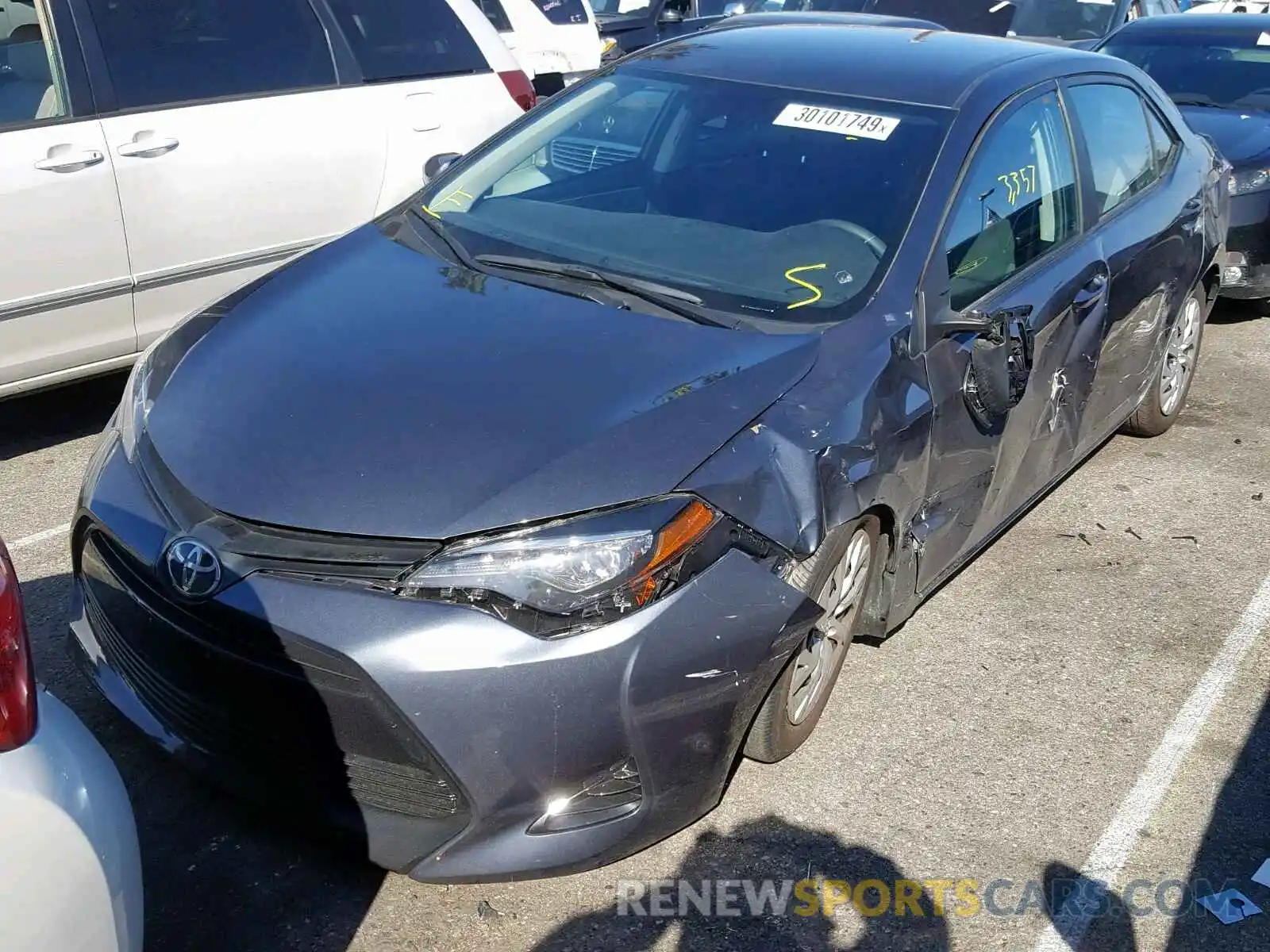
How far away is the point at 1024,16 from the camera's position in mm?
10617

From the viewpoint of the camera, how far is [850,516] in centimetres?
299

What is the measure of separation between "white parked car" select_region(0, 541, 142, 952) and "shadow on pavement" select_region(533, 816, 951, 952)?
1.01 metres

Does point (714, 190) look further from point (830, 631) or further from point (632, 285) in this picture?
point (830, 631)

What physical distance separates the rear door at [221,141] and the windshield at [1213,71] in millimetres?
5059

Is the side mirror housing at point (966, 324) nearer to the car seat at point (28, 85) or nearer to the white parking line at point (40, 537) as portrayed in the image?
the white parking line at point (40, 537)

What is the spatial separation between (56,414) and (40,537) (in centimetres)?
121

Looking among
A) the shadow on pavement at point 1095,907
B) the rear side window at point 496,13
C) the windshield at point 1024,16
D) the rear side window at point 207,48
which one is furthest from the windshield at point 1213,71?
the shadow on pavement at point 1095,907

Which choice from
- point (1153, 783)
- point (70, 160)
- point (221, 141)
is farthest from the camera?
point (221, 141)

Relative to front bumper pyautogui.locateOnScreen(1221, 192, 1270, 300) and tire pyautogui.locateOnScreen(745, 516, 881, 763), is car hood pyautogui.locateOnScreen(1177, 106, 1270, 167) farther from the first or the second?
tire pyautogui.locateOnScreen(745, 516, 881, 763)

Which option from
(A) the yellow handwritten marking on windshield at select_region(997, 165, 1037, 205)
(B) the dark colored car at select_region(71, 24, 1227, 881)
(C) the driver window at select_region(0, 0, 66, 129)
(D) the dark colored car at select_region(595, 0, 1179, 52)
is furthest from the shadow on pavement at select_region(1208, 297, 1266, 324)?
(C) the driver window at select_region(0, 0, 66, 129)

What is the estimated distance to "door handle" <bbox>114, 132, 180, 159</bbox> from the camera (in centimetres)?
468

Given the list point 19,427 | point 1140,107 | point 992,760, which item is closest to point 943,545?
point 992,760

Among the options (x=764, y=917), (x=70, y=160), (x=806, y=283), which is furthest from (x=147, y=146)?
(x=764, y=917)

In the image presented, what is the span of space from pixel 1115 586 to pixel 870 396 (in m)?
1.71
